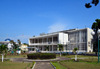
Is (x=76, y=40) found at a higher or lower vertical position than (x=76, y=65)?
higher

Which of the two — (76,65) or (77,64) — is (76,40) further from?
(76,65)

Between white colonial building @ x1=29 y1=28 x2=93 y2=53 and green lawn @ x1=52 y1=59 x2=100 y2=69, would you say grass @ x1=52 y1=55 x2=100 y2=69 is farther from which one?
white colonial building @ x1=29 y1=28 x2=93 y2=53

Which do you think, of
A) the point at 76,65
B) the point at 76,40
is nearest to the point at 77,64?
the point at 76,65

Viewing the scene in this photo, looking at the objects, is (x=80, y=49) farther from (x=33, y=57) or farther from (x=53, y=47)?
(x=33, y=57)

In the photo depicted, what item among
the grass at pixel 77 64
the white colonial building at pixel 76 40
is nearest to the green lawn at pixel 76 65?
the grass at pixel 77 64

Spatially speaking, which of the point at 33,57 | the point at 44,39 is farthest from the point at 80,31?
the point at 33,57

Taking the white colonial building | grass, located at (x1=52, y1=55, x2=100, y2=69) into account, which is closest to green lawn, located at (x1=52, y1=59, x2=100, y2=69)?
grass, located at (x1=52, y1=55, x2=100, y2=69)

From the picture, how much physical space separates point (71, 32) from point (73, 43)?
176 inches

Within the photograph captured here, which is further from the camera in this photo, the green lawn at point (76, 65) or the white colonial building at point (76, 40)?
the white colonial building at point (76, 40)

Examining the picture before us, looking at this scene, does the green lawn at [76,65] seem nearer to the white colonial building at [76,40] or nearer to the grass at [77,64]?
the grass at [77,64]

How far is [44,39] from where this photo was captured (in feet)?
206

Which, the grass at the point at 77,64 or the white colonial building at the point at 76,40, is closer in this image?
the grass at the point at 77,64

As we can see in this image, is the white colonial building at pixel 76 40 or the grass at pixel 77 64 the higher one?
the white colonial building at pixel 76 40

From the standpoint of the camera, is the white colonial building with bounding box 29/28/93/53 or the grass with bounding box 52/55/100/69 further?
the white colonial building with bounding box 29/28/93/53
